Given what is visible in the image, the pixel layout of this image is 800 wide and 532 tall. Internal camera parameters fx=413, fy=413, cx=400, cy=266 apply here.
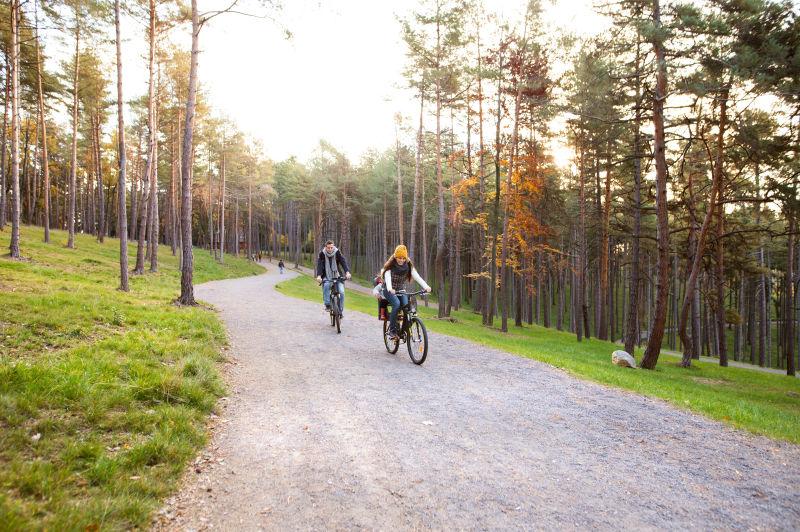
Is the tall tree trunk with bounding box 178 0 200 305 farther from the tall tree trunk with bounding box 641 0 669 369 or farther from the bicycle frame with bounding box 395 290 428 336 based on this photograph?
the tall tree trunk with bounding box 641 0 669 369

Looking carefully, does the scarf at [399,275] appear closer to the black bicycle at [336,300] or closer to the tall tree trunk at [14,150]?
the black bicycle at [336,300]

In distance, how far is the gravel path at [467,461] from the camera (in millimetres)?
3037

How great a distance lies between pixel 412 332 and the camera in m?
8.30

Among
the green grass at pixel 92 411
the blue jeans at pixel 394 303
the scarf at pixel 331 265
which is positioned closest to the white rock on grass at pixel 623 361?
the blue jeans at pixel 394 303

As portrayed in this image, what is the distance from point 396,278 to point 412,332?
119 cm

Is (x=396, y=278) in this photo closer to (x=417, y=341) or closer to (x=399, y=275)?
(x=399, y=275)

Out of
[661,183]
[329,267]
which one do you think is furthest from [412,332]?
[661,183]

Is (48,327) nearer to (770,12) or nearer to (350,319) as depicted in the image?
(350,319)

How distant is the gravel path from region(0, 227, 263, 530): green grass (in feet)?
Result: 1.08

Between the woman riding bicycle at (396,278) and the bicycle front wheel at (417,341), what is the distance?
0.41 m

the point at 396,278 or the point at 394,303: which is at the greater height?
the point at 396,278

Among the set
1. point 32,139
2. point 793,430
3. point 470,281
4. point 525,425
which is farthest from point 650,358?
point 32,139

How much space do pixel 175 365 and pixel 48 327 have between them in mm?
2697

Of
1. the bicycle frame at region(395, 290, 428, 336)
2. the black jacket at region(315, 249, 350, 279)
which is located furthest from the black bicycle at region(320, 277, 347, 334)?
the bicycle frame at region(395, 290, 428, 336)
